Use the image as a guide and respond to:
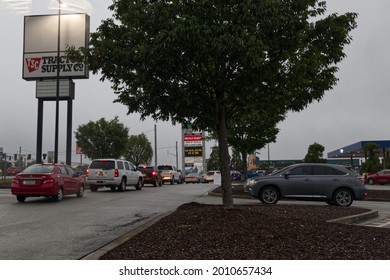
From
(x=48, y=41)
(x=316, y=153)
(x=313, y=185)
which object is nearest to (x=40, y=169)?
(x=313, y=185)

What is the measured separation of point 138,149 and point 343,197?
7361cm

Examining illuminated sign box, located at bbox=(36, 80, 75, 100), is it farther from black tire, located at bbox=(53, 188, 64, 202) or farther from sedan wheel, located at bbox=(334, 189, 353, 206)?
sedan wheel, located at bbox=(334, 189, 353, 206)

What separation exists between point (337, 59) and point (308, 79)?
0.77 meters

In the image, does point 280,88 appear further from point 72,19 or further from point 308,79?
point 72,19

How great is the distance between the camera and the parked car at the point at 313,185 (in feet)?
48.3

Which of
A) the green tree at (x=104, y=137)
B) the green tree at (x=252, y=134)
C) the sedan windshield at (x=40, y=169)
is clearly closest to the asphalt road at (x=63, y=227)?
the sedan windshield at (x=40, y=169)

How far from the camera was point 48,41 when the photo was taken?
31609 mm

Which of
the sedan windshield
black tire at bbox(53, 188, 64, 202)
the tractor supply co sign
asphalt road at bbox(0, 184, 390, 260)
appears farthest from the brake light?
the tractor supply co sign

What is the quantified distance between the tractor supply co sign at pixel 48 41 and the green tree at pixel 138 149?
53.2 meters

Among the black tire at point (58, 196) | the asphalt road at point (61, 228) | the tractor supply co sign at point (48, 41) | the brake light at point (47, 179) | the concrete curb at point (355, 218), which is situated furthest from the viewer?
the tractor supply co sign at point (48, 41)

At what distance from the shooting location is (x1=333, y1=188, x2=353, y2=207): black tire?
14.7 meters

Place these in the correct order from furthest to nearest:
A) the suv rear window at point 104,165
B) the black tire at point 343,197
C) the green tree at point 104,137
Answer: the green tree at point 104,137, the suv rear window at point 104,165, the black tire at point 343,197

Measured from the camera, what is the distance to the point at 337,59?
9109 mm

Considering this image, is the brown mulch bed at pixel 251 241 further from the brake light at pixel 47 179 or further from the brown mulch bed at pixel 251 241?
the brake light at pixel 47 179
